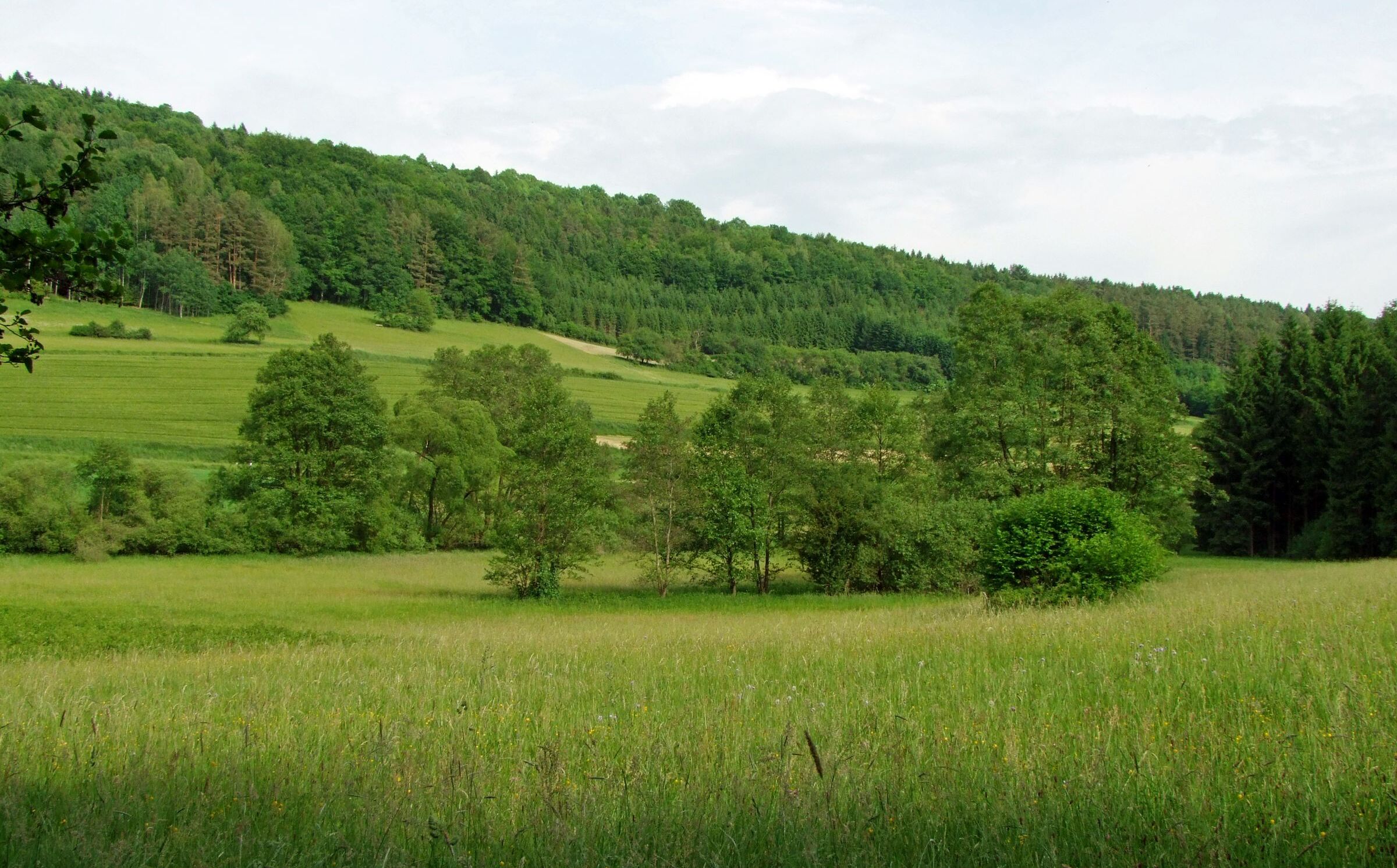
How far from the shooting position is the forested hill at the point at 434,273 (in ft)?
427

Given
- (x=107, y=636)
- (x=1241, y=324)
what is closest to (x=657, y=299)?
(x=1241, y=324)

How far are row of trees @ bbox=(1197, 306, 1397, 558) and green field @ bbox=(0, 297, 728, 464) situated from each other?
Result: 172ft

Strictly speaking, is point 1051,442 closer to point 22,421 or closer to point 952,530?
point 952,530

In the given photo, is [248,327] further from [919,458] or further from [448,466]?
[919,458]

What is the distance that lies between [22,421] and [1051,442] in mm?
76952

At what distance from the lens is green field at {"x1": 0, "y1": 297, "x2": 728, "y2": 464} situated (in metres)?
73.4

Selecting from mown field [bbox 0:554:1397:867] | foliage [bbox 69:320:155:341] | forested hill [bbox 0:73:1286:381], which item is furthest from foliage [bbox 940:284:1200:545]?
foliage [bbox 69:320:155:341]

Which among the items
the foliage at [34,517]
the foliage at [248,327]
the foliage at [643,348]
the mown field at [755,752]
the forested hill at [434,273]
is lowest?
the foliage at [34,517]

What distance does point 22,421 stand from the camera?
73250mm

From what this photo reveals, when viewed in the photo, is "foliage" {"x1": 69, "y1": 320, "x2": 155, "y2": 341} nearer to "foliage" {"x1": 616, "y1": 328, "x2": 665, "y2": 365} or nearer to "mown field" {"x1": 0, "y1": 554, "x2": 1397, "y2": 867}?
"foliage" {"x1": 616, "y1": 328, "x2": 665, "y2": 365}

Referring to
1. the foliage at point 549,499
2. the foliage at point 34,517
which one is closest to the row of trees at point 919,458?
the foliage at point 549,499

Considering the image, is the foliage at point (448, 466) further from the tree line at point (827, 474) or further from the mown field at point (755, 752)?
the mown field at point (755, 752)

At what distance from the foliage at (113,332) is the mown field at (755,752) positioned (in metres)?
110

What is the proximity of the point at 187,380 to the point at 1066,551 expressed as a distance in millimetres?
90513
